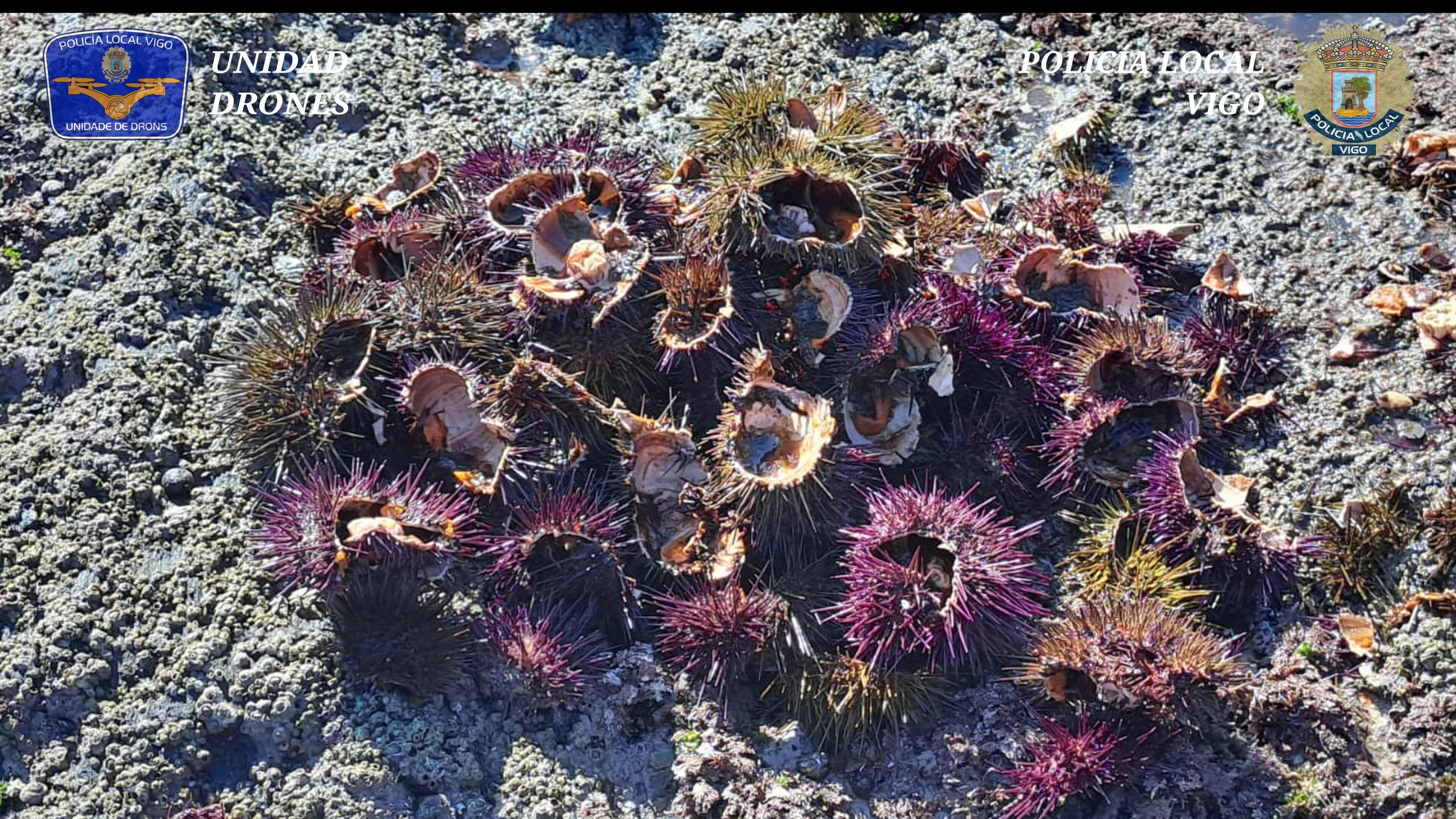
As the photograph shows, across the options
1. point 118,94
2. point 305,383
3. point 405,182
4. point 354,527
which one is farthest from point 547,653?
point 118,94

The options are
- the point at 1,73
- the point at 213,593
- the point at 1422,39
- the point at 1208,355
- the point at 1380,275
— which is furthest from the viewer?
the point at 1422,39

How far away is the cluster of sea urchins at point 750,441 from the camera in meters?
3.22

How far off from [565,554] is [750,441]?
2.09ft

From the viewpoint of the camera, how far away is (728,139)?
404 cm

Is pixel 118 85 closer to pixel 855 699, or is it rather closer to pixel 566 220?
pixel 566 220

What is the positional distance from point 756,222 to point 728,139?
620 millimetres

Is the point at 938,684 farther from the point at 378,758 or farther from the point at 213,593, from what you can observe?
the point at 213,593

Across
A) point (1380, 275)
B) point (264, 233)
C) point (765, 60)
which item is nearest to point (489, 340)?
point (264, 233)

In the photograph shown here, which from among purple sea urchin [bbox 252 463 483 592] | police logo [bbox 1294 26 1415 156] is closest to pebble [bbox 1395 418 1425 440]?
police logo [bbox 1294 26 1415 156]

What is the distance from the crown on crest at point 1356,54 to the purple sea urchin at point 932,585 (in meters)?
3.05

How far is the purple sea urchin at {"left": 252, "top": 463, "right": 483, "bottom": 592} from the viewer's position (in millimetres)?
3115

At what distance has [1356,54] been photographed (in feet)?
16.4

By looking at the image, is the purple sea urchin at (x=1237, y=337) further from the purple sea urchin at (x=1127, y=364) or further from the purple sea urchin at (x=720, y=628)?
the purple sea urchin at (x=720, y=628)

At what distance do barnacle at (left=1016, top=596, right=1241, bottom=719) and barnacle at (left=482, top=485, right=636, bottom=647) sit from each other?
1203 mm
